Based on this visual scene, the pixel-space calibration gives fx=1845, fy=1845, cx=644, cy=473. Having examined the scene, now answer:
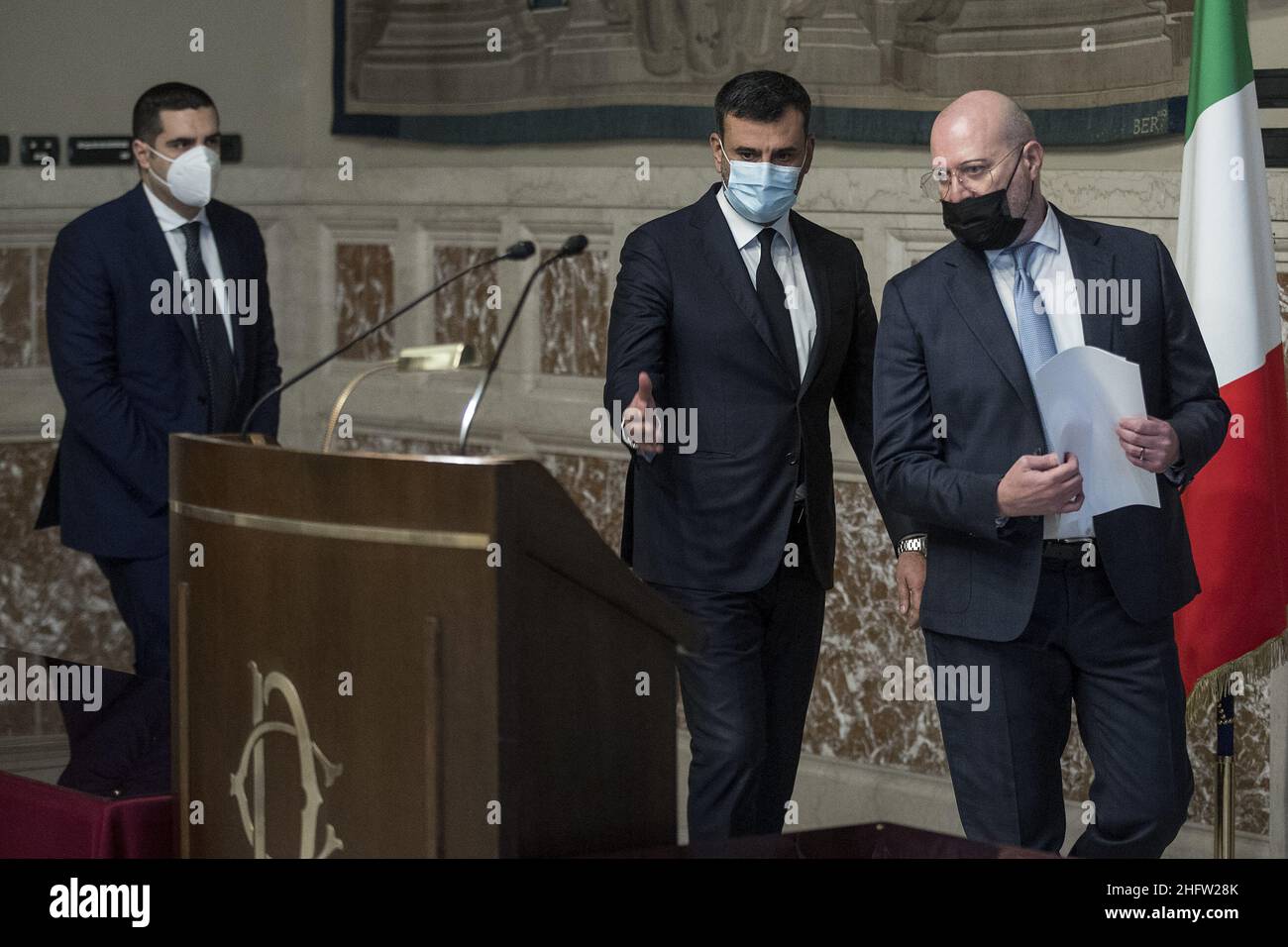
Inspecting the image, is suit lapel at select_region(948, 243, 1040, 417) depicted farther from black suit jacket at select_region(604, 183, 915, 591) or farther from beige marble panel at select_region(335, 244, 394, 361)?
beige marble panel at select_region(335, 244, 394, 361)

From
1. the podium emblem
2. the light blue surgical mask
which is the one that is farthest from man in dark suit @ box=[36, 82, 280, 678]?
the podium emblem

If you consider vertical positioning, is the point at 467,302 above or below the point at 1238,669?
above

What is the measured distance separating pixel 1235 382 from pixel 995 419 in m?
0.93

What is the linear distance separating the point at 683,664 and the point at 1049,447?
0.87 m

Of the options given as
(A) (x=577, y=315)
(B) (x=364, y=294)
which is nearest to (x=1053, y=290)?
(A) (x=577, y=315)

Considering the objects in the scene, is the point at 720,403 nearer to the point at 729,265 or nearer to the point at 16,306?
the point at 729,265

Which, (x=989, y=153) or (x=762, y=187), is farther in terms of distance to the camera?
(x=762, y=187)

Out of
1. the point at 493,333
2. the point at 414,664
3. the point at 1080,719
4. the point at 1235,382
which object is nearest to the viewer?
the point at 414,664

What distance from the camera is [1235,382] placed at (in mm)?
3996

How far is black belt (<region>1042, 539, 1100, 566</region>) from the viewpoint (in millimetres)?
3303

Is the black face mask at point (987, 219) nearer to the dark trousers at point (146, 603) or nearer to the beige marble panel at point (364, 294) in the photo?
the dark trousers at point (146, 603)

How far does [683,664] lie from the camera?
3.70 meters
